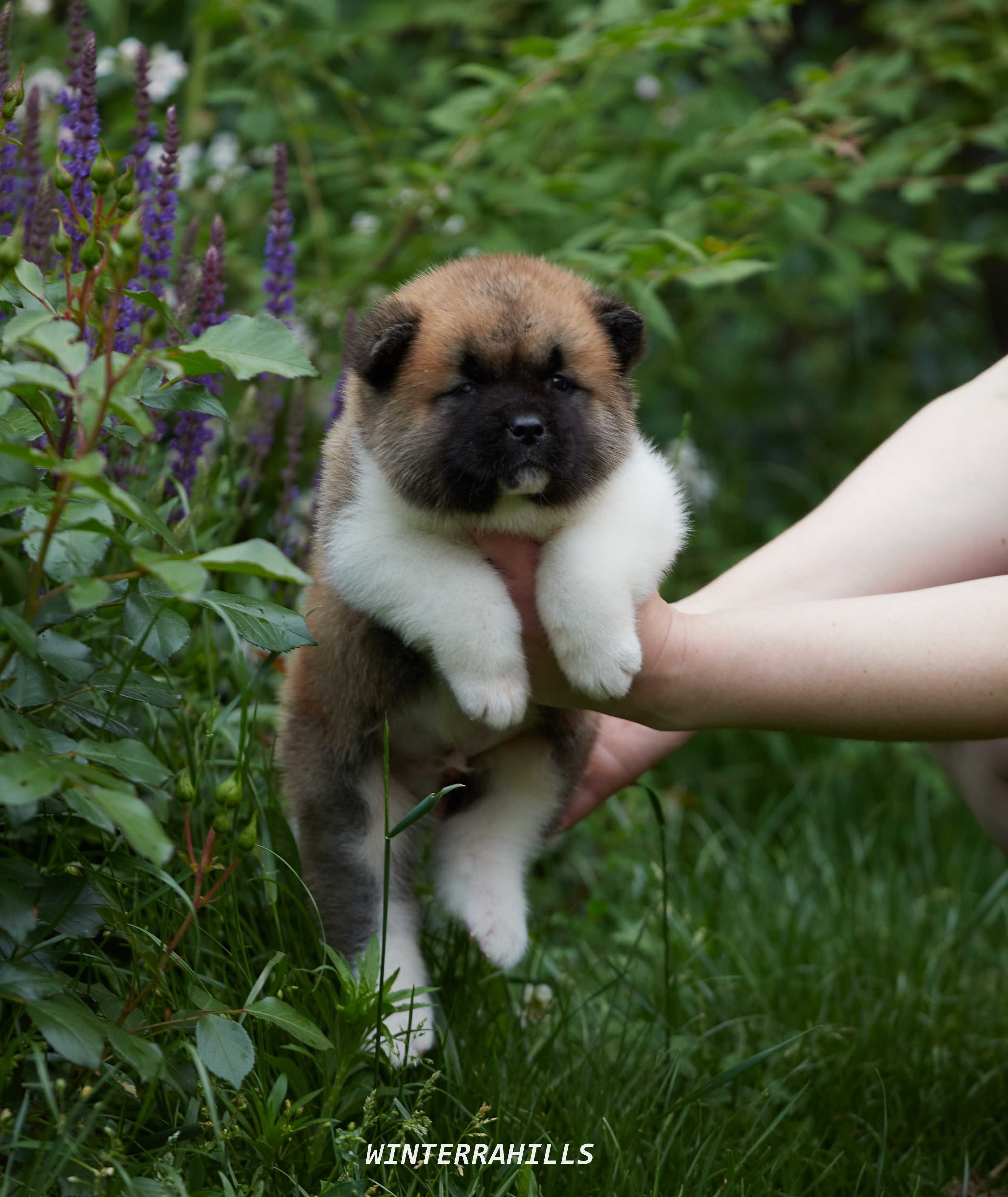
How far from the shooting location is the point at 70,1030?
64.0 inches

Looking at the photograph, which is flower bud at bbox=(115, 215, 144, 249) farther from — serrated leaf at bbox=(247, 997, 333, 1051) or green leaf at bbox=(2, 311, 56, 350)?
serrated leaf at bbox=(247, 997, 333, 1051)

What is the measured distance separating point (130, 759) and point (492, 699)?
630 mm

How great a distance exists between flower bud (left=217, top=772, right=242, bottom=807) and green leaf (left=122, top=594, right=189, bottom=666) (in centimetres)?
21

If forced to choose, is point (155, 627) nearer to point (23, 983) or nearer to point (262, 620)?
point (262, 620)

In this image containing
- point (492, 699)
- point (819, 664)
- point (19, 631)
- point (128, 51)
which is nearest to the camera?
point (19, 631)

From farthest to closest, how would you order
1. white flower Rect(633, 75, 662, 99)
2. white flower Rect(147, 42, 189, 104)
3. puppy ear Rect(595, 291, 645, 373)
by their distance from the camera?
white flower Rect(633, 75, 662, 99) < white flower Rect(147, 42, 189, 104) < puppy ear Rect(595, 291, 645, 373)

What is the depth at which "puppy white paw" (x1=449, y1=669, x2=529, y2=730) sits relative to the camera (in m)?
2.08

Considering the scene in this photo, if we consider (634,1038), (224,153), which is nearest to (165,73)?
(224,153)

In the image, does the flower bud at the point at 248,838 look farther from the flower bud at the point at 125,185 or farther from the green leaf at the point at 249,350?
the flower bud at the point at 125,185

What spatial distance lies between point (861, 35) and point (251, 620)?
479 centimetres

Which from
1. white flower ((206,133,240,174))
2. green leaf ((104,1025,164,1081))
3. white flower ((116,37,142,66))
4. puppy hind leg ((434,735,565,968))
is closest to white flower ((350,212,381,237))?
white flower ((206,133,240,174))

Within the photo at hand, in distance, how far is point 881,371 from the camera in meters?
5.86

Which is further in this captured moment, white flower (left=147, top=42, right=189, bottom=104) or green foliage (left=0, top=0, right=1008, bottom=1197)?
white flower (left=147, top=42, right=189, bottom=104)

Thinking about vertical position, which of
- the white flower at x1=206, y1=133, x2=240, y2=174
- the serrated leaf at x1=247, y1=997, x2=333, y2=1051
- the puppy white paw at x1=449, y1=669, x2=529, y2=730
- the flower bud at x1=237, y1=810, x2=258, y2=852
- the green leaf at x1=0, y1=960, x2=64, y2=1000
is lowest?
the serrated leaf at x1=247, y1=997, x2=333, y2=1051
